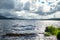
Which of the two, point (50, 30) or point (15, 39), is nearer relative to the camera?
point (15, 39)

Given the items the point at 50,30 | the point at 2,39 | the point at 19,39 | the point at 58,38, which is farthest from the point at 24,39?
the point at 58,38

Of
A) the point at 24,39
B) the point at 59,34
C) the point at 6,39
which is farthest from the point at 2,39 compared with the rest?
the point at 59,34

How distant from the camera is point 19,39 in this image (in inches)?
1948

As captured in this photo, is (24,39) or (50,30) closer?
(24,39)

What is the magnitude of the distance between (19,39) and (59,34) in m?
13.8

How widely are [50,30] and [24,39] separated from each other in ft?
29.5

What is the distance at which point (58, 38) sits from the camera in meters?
39.1

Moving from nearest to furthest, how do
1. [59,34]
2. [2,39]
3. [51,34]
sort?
[59,34]
[2,39]
[51,34]

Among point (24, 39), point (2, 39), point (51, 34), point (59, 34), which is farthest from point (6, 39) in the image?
point (59, 34)

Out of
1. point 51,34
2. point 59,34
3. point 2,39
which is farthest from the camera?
point 51,34

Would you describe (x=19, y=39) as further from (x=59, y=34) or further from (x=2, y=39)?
(x=59, y=34)

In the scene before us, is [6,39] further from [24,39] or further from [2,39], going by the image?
[24,39]

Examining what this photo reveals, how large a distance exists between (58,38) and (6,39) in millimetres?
14475

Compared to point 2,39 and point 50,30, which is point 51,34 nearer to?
point 50,30
